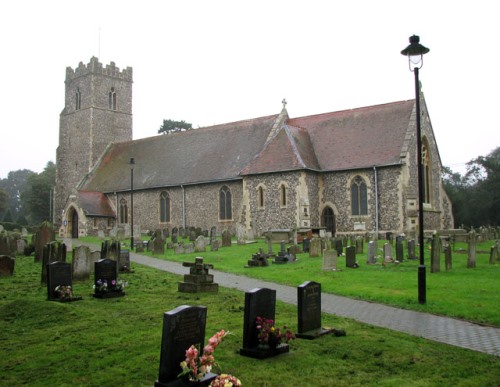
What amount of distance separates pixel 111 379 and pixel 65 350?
4.84 ft

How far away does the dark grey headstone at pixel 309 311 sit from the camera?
7.75 metres

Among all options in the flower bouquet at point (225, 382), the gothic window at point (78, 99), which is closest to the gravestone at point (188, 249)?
the flower bouquet at point (225, 382)

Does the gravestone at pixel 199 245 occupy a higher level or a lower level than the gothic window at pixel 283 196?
lower

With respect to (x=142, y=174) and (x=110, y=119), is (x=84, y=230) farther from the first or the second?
(x=110, y=119)

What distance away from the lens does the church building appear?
91.2 feet

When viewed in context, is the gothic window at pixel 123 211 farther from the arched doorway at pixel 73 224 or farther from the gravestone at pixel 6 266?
the gravestone at pixel 6 266

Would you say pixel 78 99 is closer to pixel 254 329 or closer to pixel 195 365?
pixel 254 329

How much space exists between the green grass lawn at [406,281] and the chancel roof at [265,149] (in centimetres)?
1042

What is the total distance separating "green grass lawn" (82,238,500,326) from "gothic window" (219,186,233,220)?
43.2 ft

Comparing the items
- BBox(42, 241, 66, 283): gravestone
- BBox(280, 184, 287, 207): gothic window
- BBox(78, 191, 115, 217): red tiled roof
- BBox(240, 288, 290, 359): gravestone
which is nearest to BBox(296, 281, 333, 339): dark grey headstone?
BBox(240, 288, 290, 359): gravestone

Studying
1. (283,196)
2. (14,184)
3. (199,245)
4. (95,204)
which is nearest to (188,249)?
(199,245)

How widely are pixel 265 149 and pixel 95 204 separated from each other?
48.5 feet

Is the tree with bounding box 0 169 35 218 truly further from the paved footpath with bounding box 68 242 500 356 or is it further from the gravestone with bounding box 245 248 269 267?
the paved footpath with bounding box 68 242 500 356

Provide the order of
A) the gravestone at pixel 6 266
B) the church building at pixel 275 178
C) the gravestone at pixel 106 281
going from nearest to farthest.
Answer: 1. the gravestone at pixel 106 281
2. the gravestone at pixel 6 266
3. the church building at pixel 275 178
